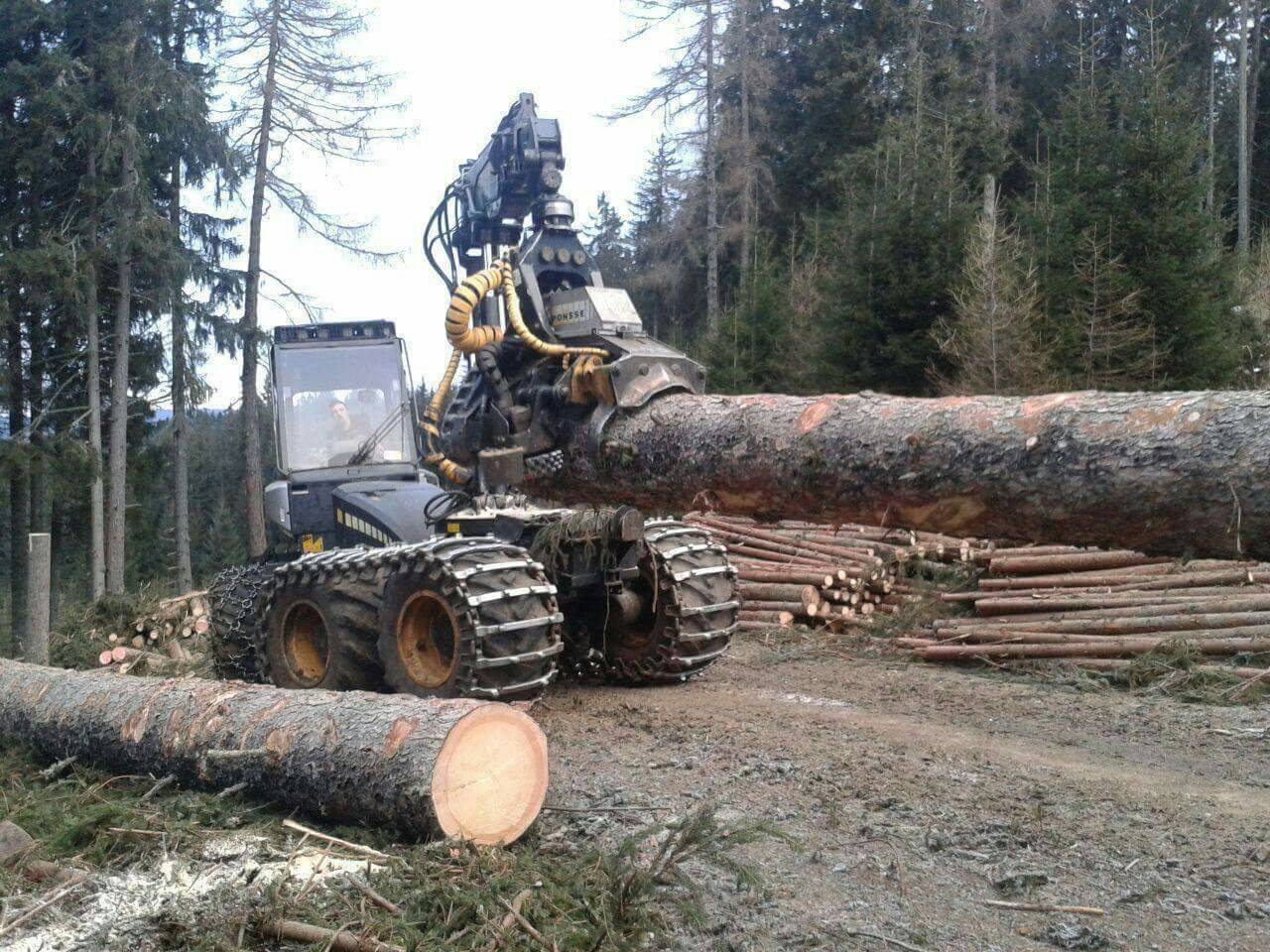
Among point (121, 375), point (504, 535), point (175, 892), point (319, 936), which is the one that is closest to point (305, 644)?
point (504, 535)

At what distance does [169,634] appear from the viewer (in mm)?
13406

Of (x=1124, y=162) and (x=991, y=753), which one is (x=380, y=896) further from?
(x=1124, y=162)

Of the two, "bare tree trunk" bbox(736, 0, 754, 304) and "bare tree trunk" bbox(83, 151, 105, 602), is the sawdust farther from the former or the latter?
"bare tree trunk" bbox(736, 0, 754, 304)

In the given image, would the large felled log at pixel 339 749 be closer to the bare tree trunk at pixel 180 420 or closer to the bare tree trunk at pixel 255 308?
the bare tree trunk at pixel 255 308

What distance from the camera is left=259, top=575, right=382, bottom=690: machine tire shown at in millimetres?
7223

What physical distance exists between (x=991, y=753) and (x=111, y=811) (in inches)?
174

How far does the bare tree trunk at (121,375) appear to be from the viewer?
70.1 ft

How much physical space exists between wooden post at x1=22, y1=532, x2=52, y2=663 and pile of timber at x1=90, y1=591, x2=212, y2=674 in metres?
2.68

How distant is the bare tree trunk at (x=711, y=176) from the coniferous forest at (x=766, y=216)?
0.30ft

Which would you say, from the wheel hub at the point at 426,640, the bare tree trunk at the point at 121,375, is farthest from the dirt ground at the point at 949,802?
the bare tree trunk at the point at 121,375

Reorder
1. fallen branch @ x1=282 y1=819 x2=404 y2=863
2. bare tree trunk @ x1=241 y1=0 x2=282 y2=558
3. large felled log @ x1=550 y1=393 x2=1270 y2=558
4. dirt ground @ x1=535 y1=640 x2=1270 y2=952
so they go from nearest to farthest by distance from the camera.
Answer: large felled log @ x1=550 y1=393 x2=1270 y2=558, dirt ground @ x1=535 y1=640 x2=1270 y2=952, fallen branch @ x1=282 y1=819 x2=404 y2=863, bare tree trunk @ x1=241 y1=0 x2=282 y2=558

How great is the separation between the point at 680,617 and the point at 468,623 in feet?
6.59

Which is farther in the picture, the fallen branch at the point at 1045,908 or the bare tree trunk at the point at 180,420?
the bare tree trunk at the point at 180,420

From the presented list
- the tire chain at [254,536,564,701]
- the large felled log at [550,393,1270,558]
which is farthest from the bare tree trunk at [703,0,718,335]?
the large felled log at [550,393,1270,558]
